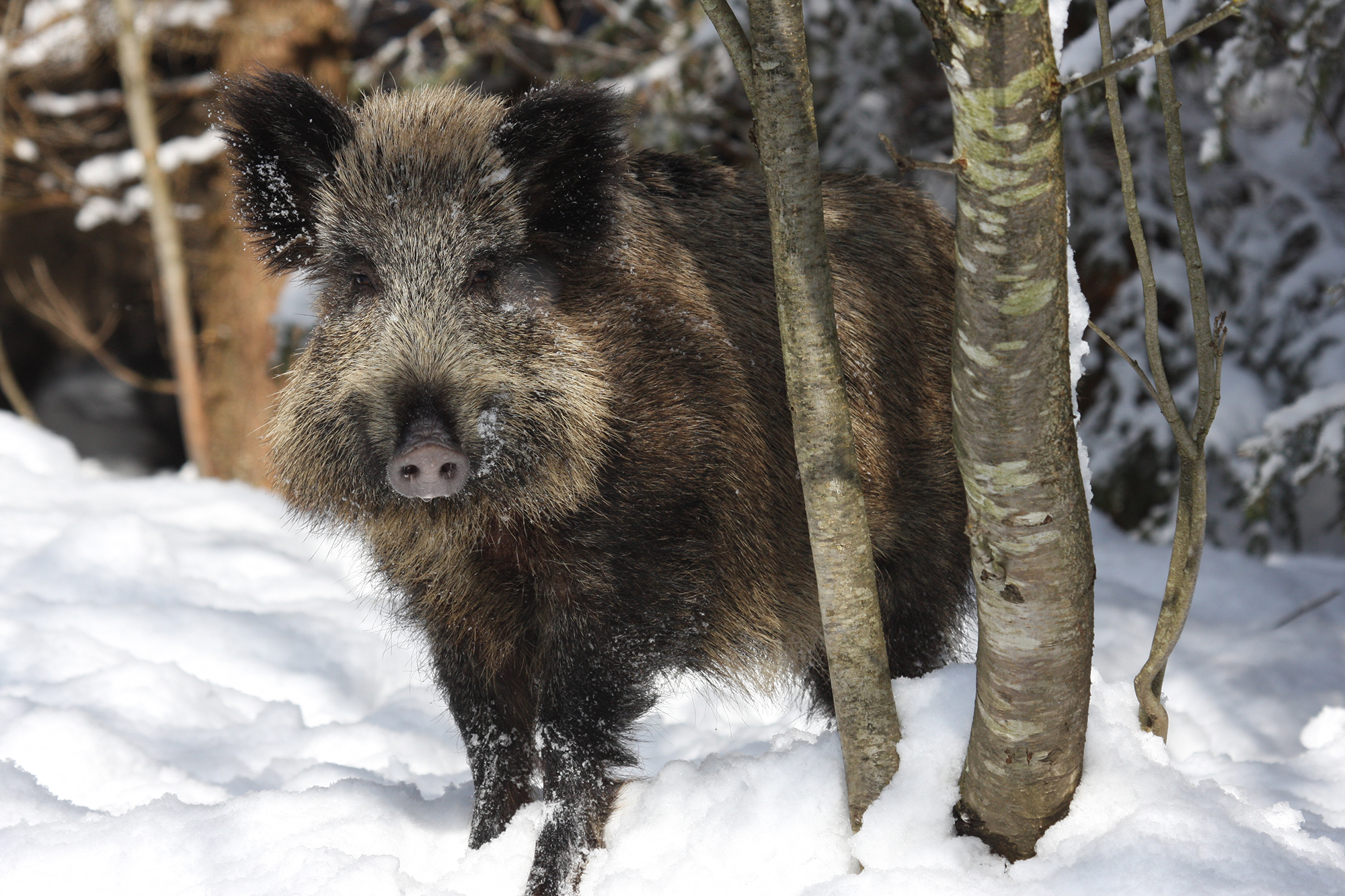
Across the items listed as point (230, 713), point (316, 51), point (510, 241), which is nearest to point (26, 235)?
point (316, 51)

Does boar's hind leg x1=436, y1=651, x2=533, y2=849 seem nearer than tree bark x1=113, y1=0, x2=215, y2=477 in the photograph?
Yes

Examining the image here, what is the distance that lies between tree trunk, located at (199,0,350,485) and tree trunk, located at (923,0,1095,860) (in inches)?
236

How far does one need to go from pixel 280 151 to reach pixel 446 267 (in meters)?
0.51

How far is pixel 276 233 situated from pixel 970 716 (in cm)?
183

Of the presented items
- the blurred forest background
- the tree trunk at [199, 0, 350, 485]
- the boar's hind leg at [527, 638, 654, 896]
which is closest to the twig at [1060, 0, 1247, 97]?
the blurred forest background

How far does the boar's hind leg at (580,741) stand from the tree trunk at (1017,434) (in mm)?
755

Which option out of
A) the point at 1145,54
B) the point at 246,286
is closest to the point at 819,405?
the point at 1145,54

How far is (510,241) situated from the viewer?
2.33m

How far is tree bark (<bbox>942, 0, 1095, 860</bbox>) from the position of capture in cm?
139

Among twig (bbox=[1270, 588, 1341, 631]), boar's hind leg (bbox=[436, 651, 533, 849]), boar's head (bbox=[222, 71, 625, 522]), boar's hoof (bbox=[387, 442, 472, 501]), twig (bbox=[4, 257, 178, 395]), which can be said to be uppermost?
boar's head (bbox=[222, 71, 625, 522])

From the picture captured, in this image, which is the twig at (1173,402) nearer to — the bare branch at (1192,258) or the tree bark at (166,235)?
the bare branch at (1192,258)

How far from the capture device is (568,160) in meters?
2.35

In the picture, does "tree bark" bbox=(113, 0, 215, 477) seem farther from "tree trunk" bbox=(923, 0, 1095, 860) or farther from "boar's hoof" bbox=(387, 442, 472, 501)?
"tree trunk" bbox=(923, 0, 1095, 860)

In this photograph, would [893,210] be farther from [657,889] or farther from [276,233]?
[657,889]
